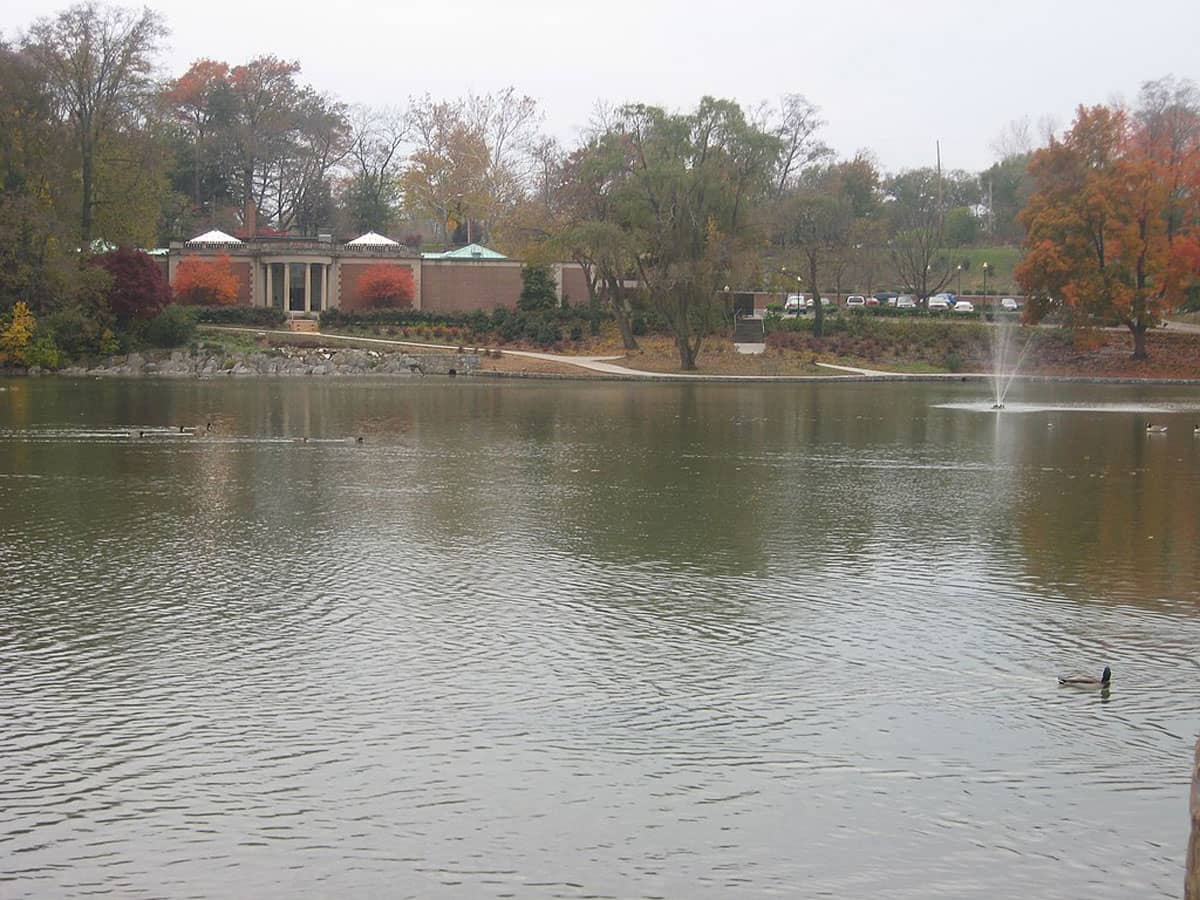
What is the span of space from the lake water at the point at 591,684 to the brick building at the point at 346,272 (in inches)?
2163

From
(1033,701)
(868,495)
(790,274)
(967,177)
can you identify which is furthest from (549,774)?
(967,177)

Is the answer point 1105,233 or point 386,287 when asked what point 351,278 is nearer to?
point 386,287

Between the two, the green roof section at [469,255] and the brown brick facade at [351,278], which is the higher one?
the green roof section at [469,255]

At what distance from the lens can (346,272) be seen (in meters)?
79.9

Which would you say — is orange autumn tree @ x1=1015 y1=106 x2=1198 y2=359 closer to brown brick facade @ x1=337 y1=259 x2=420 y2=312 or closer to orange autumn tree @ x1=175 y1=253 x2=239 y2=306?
brown brick facade @ x1=337 y1=259 x2=420 y2=312

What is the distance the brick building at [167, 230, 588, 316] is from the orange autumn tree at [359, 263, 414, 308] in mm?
782

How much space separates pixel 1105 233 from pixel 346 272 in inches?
1659

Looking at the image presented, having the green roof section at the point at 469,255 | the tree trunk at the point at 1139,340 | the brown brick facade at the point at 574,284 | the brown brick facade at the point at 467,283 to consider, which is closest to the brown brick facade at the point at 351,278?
the brown brick facade at the point at 467,283

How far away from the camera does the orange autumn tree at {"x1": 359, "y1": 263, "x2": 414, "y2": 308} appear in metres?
77.2

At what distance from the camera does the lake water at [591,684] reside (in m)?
8.36

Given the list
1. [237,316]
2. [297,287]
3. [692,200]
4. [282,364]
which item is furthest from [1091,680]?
[297,287]

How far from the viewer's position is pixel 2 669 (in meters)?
11.9

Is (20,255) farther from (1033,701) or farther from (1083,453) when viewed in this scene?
(1033,701)

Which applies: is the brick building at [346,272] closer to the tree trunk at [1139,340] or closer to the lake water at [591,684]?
the tree trunk at [1139,340]
